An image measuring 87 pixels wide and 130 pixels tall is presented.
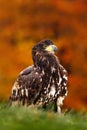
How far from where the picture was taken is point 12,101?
8859mm

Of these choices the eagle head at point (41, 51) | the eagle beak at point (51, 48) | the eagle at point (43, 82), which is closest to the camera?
the eagle at point (43, 82)

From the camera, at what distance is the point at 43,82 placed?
28.5ft

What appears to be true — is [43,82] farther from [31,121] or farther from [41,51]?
[31,121]

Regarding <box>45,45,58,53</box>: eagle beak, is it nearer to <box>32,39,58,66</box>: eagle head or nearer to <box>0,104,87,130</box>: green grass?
<box>32,39,58,66</box>: eagle head

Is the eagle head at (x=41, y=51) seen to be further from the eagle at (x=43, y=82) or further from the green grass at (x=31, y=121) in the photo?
the green grass at (x=31, y=121)

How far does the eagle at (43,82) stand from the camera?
865 cm

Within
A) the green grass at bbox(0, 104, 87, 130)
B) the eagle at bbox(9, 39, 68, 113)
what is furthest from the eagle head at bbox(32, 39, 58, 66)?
the green grass at bbox(0, 104, 87, 130)

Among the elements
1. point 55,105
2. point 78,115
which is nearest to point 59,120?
point 78,115

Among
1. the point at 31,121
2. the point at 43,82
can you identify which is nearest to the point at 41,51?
the point at 43,82

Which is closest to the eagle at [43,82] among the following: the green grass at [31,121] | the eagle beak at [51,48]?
the eagle beak at [51,48]

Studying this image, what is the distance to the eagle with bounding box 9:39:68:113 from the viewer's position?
865cm

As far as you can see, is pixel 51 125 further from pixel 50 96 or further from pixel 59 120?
pixel 50 96

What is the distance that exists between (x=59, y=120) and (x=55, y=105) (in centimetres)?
198

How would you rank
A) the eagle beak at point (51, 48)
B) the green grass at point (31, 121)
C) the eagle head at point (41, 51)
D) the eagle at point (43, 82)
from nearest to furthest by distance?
the green grass at point (31, 121) → the eagle at point (43, 82) → the eagle beak at point (51, 48) → the eagle head at point (41, 51)
